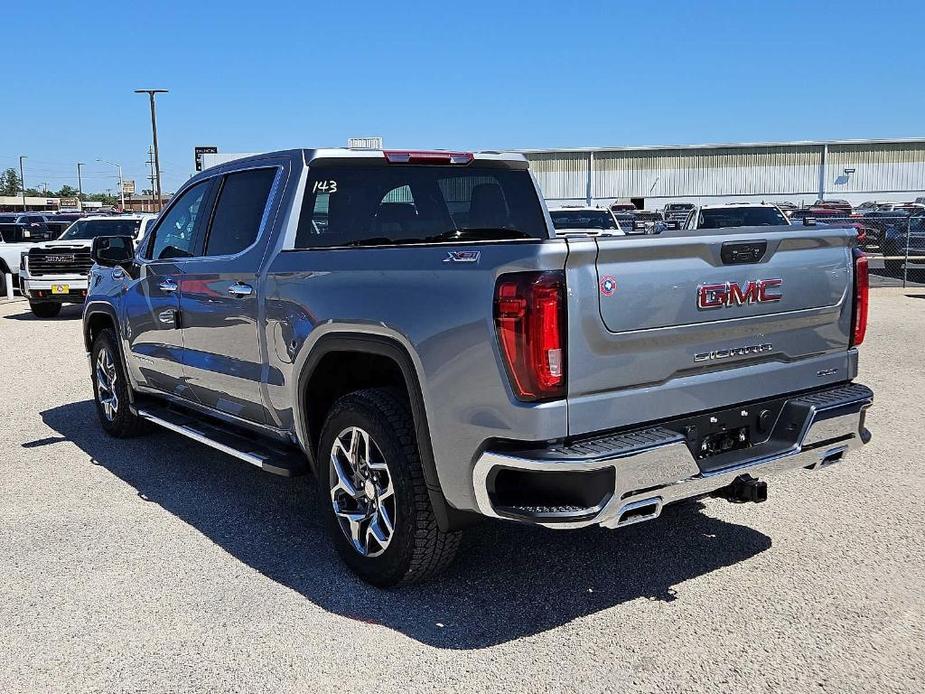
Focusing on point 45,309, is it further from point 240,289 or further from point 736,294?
point 736,294

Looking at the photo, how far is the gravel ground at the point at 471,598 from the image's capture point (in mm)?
3434

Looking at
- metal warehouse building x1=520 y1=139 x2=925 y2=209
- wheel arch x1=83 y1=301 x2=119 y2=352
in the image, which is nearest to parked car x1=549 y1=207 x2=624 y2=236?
wheel arch x1=83 y1=301 x2=119 y2=352

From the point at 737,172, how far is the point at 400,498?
61.4 meters

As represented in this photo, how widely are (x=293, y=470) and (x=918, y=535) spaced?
3.19m

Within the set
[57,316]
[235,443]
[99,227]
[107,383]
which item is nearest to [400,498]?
[235,443]

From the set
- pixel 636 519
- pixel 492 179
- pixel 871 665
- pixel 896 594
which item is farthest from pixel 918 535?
pixel 492 179

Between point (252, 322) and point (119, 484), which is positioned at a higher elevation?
point (252, 322)

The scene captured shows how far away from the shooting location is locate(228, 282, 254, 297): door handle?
4.81 meters

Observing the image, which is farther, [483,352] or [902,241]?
[902,241]

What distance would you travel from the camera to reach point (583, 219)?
61.6 feet

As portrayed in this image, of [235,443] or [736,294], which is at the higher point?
[736,294]

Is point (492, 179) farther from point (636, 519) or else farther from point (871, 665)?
point (871, 665)

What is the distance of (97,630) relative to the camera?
3842 millimetres

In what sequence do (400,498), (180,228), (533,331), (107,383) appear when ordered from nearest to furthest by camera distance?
1. (533,331)
2. (400,498)
3. (180,228)
4. (107,383)
